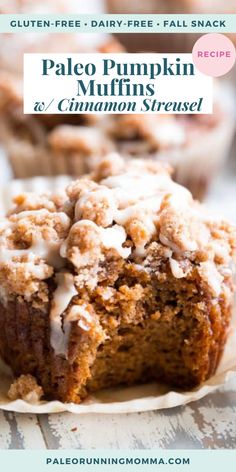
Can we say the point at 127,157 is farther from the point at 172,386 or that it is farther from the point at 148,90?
the point at 172,386

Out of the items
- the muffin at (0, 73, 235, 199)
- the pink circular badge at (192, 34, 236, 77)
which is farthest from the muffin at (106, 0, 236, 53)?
the pink circular badge at (192, 34, 236, 77)

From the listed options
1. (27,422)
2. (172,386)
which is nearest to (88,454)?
(27,422)

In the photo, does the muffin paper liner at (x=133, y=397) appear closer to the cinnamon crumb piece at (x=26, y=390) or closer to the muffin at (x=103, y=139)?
the cinnamon crumb piece at (x=26, y=390)

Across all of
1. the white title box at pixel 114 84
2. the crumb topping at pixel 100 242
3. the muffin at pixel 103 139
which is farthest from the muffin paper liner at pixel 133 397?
the muffin at pixel 103 139

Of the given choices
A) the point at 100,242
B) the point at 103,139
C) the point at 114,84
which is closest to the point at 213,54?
the point at 114,84

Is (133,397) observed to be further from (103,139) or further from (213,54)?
(103,139)

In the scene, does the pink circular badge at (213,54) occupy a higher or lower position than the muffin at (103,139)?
higher

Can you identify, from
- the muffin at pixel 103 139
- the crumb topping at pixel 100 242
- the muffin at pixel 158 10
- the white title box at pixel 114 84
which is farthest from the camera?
the muffin at pixel 103 139
